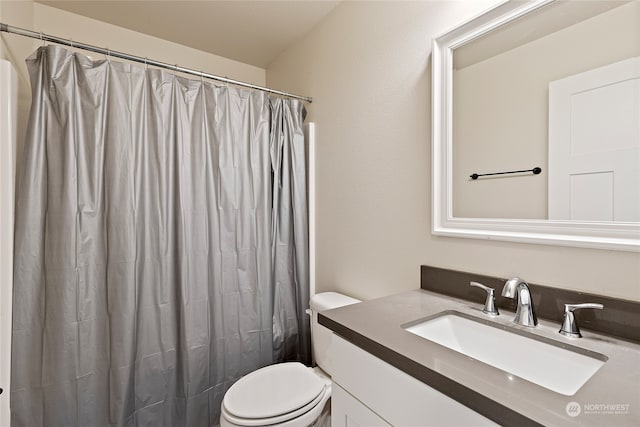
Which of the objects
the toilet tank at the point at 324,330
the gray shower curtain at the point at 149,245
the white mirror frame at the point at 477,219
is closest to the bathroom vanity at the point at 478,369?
the white mirror frame at the point at 477,219

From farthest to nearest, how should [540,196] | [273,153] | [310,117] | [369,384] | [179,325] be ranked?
[310,117] < [273,153] < [179,325] < [540,196] < [369,384]

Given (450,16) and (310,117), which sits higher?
(450,16)

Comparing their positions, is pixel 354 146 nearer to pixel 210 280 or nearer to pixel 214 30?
pixel 210 280

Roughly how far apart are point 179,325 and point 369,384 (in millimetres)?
1178

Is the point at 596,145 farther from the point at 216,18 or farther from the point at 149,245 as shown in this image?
the point at 216,18

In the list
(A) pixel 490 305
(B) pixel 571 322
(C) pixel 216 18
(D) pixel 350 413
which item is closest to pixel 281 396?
(D) pixel 350 413

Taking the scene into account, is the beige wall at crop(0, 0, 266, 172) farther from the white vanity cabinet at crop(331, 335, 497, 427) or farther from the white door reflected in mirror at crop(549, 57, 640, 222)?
the white door reflected in mirror at crop(549, 57, 640, 222)

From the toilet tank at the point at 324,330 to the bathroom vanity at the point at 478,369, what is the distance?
1.78 feet

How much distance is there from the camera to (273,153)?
72.9 inches

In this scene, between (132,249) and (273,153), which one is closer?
(132,249)

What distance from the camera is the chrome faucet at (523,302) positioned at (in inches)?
33.2

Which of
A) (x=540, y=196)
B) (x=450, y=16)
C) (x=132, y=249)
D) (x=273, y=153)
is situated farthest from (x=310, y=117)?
(x=540, y=196)

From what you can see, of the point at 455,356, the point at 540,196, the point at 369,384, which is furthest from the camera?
the point at 540,196

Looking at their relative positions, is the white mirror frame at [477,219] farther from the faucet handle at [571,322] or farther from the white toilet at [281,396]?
the white toilet at [281,396]
